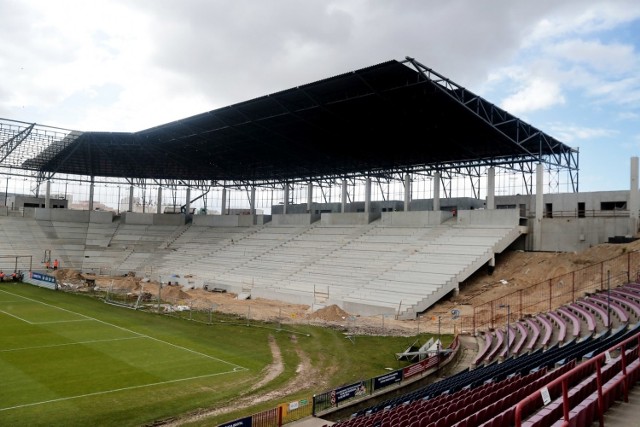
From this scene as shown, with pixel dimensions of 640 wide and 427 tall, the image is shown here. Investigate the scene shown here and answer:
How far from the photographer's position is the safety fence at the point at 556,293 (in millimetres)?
30984

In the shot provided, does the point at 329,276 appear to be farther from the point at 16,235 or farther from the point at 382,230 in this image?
the point at 16,235

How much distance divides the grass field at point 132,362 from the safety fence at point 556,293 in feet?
24.2

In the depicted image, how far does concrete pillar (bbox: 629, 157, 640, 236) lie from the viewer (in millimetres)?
39281

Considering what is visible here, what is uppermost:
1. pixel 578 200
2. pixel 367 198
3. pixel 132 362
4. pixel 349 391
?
pixel 367 198

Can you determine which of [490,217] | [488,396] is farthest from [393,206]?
[488,396]

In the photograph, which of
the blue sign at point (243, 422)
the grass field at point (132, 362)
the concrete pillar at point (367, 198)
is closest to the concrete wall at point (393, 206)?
the concrete pillar at point (367, 198)

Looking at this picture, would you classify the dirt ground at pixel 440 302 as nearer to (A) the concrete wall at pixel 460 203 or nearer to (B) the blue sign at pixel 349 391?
(B) the blue sign at pixel 349 391

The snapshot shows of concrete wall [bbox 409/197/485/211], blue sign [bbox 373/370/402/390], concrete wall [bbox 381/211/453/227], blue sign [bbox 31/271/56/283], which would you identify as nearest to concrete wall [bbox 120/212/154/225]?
blue sign [bbox 31/271/56/283]

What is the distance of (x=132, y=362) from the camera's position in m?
22.2

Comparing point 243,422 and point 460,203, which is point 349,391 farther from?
point 460,203

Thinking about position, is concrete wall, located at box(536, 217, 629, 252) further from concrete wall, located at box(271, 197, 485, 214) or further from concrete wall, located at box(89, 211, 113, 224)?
concrete wall, located at box(89, 211, 113, 224)

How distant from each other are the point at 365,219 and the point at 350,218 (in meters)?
2.63

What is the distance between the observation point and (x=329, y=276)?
46375 mm

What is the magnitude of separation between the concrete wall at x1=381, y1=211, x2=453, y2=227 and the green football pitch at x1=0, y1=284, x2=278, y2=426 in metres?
28.0
